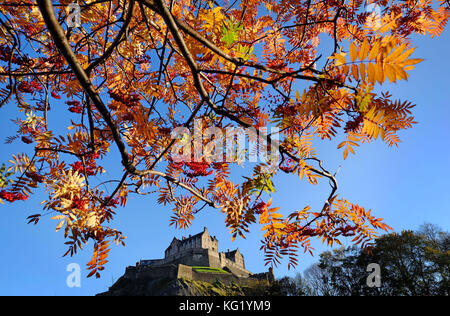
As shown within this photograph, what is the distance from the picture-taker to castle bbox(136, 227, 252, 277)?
37822 mm

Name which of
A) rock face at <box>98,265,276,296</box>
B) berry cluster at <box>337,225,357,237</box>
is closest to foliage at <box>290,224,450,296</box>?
rock face at <box>98,265,276,296</box>

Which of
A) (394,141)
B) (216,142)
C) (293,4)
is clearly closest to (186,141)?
(216,142)

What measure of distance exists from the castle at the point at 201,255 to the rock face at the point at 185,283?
4.10m

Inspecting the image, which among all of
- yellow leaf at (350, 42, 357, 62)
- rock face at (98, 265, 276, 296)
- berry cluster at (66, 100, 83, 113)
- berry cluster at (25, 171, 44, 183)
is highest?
berry cluster at (66, 100, 83, 113)

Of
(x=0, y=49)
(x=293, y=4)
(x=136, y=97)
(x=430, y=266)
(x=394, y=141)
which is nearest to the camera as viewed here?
(x=394, y=141)

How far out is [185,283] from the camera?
2803cm

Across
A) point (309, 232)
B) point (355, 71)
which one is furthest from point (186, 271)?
point (355, 71)

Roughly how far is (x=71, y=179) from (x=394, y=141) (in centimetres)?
247

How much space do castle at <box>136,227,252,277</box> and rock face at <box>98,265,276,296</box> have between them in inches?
161

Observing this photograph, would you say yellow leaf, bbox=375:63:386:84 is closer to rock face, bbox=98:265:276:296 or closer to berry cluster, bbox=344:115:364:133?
berry cluster, bbox=344:115:364:133

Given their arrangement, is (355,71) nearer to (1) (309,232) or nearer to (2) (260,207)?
(2) (260,207)

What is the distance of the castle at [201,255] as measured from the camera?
124ft
